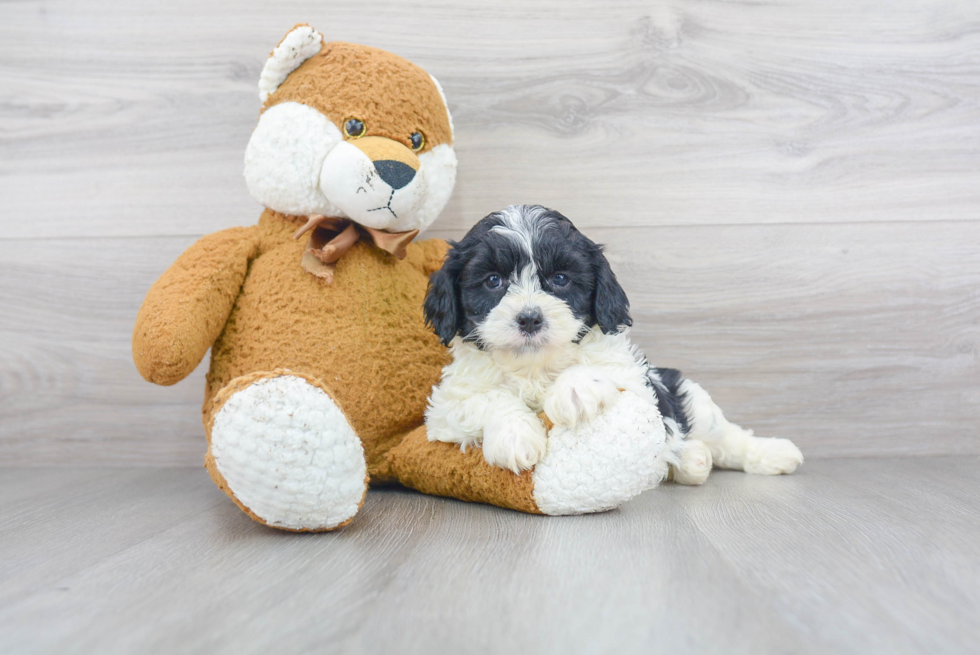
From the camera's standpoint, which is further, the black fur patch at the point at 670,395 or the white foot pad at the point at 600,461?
the black fur patch at the point at 670,395

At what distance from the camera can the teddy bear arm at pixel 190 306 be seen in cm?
118

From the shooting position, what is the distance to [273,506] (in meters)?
0.99

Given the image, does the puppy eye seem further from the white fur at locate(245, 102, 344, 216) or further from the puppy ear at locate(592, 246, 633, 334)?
the puppy ear at locate(592, 246, 633, 334)

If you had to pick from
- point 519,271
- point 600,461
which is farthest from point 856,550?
point 519,271

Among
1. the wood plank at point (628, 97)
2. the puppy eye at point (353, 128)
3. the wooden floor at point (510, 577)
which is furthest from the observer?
the wood plank at point (628, 97)

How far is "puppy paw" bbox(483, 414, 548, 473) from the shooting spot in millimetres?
1079

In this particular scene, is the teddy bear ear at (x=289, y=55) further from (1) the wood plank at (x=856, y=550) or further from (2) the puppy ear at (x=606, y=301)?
(1) the wood plank at (x=856, y=550)

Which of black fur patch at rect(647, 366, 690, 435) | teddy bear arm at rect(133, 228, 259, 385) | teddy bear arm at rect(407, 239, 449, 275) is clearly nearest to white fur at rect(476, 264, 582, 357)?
black fur patch at rect(647, 366, 690, 435)

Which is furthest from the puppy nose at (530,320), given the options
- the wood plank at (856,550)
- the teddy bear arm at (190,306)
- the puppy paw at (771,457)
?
the puppy paw at (771,457)

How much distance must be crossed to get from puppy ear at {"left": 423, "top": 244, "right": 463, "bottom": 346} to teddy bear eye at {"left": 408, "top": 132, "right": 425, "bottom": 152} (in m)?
0.26

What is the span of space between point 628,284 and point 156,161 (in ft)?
3.88

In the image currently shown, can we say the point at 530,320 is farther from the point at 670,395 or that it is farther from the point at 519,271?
the point at 670,395

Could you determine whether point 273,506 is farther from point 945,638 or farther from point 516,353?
point 945,638

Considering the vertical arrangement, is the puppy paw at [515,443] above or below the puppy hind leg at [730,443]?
above
